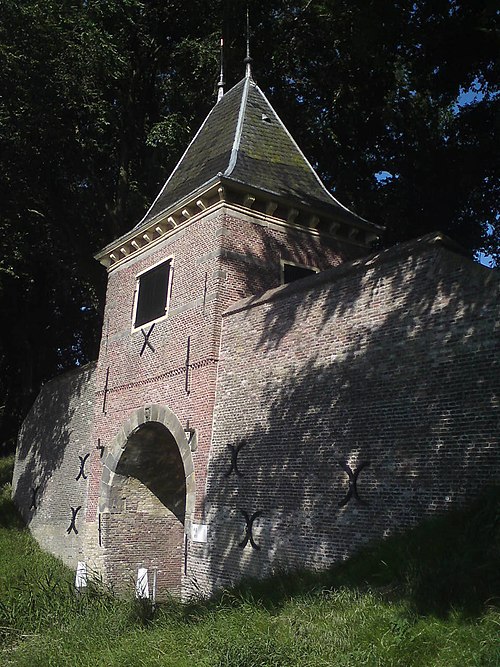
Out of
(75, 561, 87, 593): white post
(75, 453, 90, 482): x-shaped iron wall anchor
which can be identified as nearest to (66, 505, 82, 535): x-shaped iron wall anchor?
(75, 453, 90, 482): x-shaped iron wall anchor

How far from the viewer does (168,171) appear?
20344mm

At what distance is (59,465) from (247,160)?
9.03 m

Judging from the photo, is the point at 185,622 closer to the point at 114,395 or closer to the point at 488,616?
the point at 488,616

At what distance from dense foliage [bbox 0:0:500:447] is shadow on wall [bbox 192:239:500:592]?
8406 mm

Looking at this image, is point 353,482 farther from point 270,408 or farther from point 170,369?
point 170,369

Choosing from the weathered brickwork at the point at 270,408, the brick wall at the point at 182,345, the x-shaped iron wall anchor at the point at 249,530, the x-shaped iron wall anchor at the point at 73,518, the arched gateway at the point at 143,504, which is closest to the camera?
the weathered brickwork at the point at 270,408

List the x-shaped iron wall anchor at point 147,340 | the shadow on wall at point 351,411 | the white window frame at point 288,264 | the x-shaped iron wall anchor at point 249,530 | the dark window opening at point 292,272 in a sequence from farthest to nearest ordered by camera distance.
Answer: the x-shaped iron wall anchor at point 147,340
the dark window opening at point 292,272
the white window frame at point 288,264
the x-shaped iron wall anchor at point 249,530
the shadow on wall at point 351,411

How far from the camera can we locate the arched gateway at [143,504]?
47.3 ft

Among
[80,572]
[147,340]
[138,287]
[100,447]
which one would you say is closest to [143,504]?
[100,447]

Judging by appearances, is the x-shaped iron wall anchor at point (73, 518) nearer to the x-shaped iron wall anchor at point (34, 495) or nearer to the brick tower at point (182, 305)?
the brick tower at point (182, 305)

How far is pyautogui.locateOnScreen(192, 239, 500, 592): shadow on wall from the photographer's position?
8430 millimetres

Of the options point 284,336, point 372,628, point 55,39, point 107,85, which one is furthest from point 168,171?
point 372,628

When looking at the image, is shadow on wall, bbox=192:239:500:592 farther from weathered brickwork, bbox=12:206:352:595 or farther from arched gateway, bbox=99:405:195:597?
arched gateway, bbox=99:405:195:597

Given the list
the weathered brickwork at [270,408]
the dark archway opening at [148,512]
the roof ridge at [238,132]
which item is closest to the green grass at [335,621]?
the weathered brickwork at [270,408]
